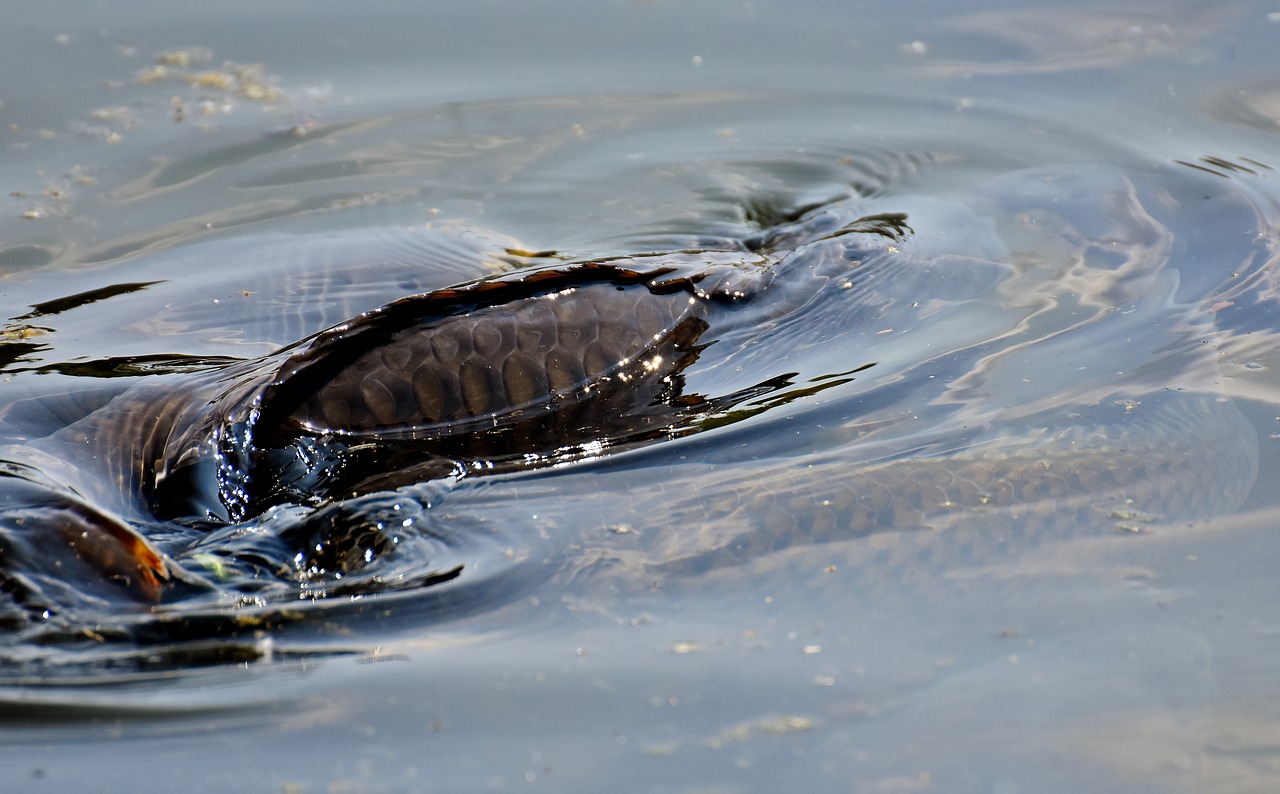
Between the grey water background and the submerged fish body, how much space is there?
0.21 metres

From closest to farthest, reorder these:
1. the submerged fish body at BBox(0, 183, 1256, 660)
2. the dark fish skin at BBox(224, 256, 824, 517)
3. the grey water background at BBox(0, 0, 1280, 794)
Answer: the grey water background at BBox(0, 0, 1280, 794)
the submerged fish body at BBox(0, 183, 1256, 660)
the dark fish skin at BBox(224, 256, 824, 517)

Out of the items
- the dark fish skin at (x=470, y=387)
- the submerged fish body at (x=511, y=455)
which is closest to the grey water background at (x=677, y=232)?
the submerged fish body at (x=511, y=455)

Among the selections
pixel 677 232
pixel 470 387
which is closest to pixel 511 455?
pixel 470 387

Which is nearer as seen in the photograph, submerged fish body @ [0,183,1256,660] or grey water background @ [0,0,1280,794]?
grey water background @ [0,0,1280,794]

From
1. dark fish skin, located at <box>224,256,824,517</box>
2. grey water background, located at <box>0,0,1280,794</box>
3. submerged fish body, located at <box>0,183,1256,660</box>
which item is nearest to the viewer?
grey water background, located at <box>0,0,1280,794</box>

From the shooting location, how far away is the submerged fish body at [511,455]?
8.26ft

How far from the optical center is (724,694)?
2.18 metres

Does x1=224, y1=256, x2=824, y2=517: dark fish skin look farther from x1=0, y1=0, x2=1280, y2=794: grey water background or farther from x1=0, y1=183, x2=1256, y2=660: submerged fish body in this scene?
x1=0, y1=0, x2=1280, y2=794: grey water background

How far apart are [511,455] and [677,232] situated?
6.07 ft

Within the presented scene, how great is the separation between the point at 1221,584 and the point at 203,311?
9.46 ft

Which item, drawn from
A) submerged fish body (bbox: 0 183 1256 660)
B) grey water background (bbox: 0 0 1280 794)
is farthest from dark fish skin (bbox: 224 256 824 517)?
grey water background (bbox: 0 0 1280 794)

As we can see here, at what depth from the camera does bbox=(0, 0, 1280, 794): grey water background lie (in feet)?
6.75

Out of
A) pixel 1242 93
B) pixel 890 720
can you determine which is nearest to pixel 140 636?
pixel 890 720

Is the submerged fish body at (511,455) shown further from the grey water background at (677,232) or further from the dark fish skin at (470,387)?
the grey water background at (677,232)
